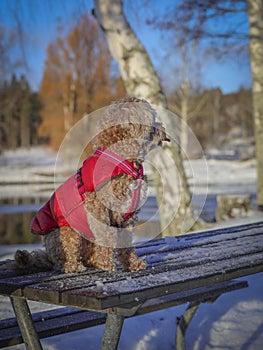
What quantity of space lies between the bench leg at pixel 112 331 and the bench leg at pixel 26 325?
355 millimetres

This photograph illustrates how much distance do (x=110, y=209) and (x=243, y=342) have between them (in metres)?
1.61

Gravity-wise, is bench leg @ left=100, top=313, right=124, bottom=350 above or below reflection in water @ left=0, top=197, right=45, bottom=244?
above

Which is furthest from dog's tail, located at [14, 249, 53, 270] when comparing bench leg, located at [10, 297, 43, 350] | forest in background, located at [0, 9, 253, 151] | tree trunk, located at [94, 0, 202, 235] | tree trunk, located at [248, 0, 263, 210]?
forest in background, located at [0, 9, 253, 151]

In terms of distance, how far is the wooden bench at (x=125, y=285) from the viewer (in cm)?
204

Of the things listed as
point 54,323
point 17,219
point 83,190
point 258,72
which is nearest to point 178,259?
point 83,190

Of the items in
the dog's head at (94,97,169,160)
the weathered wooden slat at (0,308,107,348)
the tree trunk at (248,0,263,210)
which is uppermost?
the tree trunk at (248,0,263,210)

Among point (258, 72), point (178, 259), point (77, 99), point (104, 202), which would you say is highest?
point (77, 99)

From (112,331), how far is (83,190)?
0.78m

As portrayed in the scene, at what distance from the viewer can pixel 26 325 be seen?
2.35 meters

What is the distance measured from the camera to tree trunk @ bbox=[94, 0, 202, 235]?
20.8 feet

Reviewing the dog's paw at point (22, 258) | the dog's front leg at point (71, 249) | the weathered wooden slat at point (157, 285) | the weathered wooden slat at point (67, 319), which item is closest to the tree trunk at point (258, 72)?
the weathered wooden slat at point (67, 319)

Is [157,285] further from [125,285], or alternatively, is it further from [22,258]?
[22,258]

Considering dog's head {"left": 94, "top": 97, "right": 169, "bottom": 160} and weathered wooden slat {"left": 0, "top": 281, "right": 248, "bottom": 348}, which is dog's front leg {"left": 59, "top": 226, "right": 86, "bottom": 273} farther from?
dog's head {"left": 94, "top": 97, "right": 169, "bottom": 160}

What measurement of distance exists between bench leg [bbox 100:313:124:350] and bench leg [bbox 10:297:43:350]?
0.36 metres
